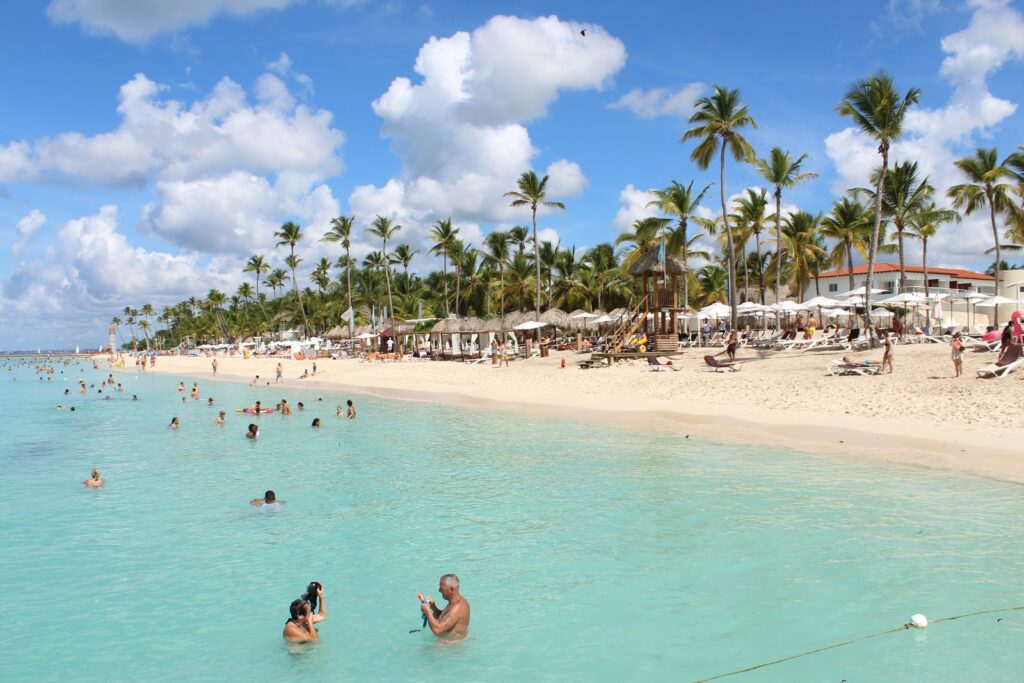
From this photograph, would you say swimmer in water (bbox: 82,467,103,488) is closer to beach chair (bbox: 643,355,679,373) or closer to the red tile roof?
beach chair (bbox: 643,355,679,373)

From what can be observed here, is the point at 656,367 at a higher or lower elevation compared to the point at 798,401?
higher

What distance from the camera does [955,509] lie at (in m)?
9.93

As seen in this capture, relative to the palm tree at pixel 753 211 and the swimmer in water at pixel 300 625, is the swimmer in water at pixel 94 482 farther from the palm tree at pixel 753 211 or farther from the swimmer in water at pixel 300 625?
the palm tree at pixel 753 211

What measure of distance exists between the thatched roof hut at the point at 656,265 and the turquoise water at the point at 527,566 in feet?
54.1

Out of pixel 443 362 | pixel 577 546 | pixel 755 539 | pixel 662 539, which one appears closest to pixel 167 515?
pixel 577 546

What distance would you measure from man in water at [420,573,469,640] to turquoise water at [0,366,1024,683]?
0.17m

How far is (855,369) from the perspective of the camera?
2125cm

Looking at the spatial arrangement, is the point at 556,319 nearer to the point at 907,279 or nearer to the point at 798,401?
the point at 798,401

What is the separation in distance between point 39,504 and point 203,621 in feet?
24.7

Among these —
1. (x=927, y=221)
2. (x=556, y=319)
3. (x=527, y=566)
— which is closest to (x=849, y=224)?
Answer: (x=927, y=221)

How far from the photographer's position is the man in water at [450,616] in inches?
255

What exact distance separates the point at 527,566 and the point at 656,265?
2426 cm

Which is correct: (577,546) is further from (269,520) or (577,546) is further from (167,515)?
(167,515)

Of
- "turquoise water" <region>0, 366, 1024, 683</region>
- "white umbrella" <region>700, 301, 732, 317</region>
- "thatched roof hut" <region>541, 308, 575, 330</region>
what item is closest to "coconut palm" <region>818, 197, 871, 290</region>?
"white umbrella" <region>700, 301, 732, 317</region>
